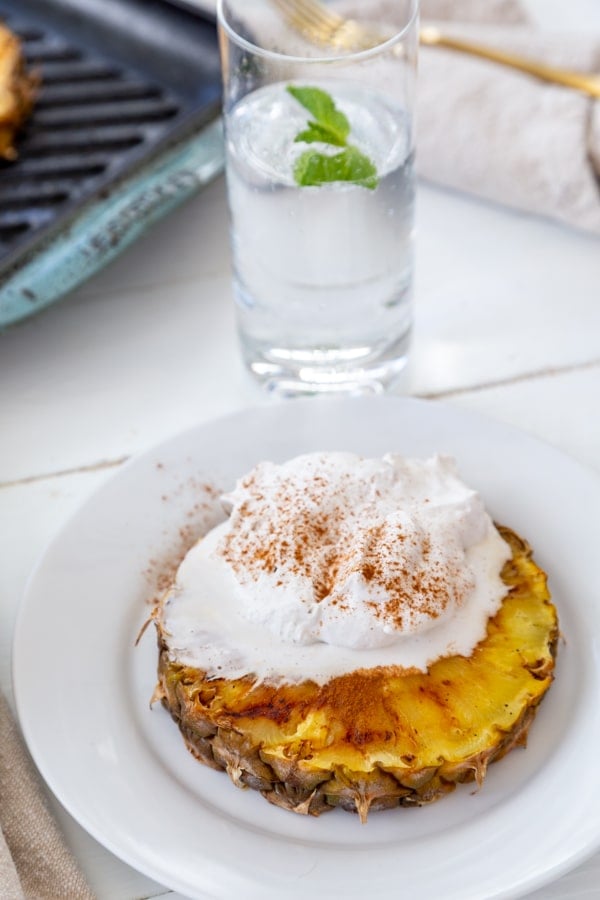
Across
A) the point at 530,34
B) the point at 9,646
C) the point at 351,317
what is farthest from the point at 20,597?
the point at 530,34

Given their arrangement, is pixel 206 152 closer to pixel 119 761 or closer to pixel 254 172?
pixel 254 172

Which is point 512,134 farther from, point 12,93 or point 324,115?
point 12,93

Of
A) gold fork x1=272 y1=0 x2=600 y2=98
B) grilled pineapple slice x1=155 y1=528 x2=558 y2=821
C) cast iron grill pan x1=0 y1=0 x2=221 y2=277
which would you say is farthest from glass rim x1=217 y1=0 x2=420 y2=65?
grilled pineapple slice x1=155 y1=528 x2=558 y2=821

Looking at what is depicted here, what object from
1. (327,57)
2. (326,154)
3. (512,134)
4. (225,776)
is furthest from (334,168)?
(225,776)

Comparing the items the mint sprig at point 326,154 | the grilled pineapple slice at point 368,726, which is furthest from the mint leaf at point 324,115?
the grilled pineapple slice at point 368,726

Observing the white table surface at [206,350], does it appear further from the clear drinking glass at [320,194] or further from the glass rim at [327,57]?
the glass rim at [327,57]

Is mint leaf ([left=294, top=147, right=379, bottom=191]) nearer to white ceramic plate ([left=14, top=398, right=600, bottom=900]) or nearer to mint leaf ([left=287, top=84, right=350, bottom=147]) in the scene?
mint leaf ([left=287, top=84, right=350, bottom=147])
